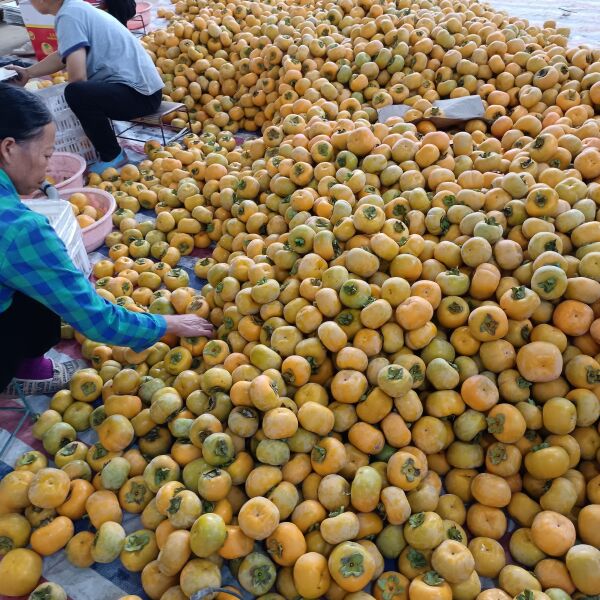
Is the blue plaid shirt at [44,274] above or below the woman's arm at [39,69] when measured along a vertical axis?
above

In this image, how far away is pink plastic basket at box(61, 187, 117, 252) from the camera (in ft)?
11.8

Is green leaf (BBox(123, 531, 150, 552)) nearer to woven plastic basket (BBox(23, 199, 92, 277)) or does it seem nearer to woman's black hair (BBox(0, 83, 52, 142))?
woman's black hair (BBox(0, 83, 52, 142))

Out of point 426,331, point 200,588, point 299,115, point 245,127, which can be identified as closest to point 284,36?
point 245,127

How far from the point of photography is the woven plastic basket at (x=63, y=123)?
14.5 feet

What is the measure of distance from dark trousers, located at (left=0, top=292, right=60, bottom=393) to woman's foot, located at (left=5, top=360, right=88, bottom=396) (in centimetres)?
21

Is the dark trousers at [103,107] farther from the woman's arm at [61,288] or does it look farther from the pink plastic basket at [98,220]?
the woman's arm at [61,288]

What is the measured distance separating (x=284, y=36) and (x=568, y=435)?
4.49 m

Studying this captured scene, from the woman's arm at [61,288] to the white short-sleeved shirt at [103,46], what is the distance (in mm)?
3260

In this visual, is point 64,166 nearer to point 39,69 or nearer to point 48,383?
point 39,69

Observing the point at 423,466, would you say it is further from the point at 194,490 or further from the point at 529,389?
the point at 194,490

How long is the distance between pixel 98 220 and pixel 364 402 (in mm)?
2675

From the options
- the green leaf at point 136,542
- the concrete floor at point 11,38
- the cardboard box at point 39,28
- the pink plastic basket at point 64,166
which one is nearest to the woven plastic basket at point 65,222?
the pink plastic basket at point 64,166

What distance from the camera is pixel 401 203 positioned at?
2701mm

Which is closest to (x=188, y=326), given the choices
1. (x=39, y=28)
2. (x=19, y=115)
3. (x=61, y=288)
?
(x=61, y=288)
